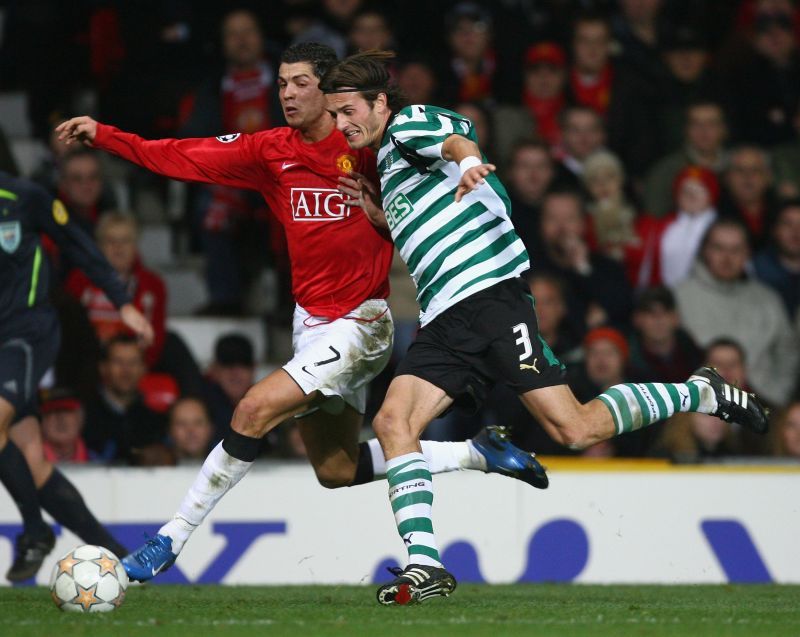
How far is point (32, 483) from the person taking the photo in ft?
27.9

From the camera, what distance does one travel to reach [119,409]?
35.3 ft

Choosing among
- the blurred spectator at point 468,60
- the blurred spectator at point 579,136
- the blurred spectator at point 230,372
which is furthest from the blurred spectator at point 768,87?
the blurred spectator at point 230,372

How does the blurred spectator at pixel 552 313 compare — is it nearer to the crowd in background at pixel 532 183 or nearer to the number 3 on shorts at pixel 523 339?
the crowd in background at pixel 532 183

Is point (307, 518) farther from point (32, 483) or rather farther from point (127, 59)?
point (127, 59)

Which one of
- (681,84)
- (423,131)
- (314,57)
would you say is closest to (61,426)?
(314,57)

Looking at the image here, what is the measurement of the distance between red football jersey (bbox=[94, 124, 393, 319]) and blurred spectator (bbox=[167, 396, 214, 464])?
283 centimetres

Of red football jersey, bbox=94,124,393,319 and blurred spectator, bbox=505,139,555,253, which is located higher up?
red football jersey, bbox=94,124,393,319

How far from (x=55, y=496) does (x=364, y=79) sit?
10.1ft

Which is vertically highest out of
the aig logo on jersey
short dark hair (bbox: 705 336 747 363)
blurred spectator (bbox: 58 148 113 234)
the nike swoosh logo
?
the aig logo on jersey

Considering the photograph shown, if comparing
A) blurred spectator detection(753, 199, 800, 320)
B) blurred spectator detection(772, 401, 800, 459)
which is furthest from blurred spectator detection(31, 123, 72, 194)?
blurred spectator detection(772, 401, 800, 459)

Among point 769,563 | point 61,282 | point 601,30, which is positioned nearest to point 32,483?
point 61,282

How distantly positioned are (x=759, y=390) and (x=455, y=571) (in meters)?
3.05

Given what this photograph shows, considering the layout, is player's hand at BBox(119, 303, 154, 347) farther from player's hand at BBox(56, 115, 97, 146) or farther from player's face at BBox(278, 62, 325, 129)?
player's face at BBox(278, 62, 325, 129)

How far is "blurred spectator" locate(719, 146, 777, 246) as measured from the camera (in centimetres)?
1244
